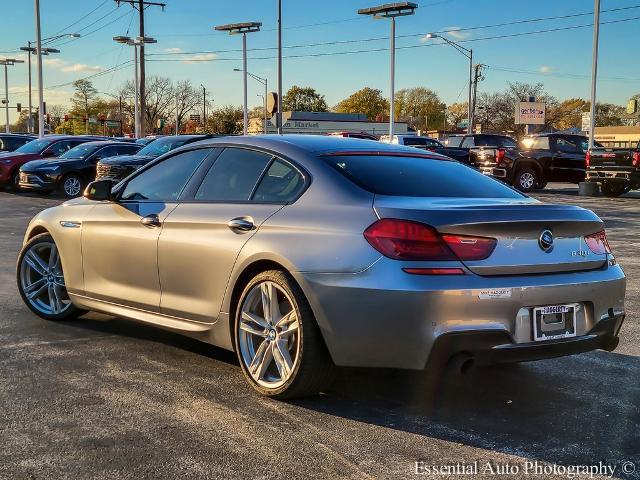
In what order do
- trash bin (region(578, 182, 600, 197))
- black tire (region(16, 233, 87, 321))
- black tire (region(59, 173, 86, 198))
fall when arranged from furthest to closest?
trash bin (region(578, 182, 600, 197))
black tire (region(59, 173, 86, 198))
black tire (region(16, 233, 87, 321))

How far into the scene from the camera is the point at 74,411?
12.6ft

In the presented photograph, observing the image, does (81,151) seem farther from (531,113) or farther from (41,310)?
(531,113)

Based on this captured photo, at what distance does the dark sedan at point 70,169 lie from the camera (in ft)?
65.2

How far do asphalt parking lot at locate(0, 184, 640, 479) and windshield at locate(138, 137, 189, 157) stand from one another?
46.0ft

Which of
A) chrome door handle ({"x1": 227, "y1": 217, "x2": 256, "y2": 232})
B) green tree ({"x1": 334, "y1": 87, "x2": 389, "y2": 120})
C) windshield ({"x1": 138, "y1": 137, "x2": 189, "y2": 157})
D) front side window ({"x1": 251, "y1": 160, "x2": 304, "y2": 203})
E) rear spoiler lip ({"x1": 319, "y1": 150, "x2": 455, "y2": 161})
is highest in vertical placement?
green tree ({"x1": 334, "y1": 87, "x2": 389, "y2": 120})

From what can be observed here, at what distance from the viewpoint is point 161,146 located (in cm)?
1919

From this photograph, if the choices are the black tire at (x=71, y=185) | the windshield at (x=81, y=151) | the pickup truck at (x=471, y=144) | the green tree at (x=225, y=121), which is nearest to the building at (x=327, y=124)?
the green tree at (x=225, y=121)

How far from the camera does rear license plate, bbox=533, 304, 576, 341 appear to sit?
369 cm

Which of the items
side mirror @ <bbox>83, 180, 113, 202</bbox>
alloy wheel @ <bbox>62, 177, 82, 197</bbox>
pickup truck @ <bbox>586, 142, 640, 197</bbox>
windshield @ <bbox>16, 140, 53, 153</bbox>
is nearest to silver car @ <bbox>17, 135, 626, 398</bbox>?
side mirror @ <bbox>83, 180, 113, 202</bbox>

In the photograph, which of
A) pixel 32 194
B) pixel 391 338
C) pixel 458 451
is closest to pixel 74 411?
pixel 391 338

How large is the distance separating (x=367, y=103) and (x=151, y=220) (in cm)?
13839

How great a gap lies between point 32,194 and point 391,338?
790 inches

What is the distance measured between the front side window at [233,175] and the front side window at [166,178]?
0.21 m

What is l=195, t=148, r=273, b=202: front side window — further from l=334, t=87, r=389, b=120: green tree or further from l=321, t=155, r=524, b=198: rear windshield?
l=334, t=87, r=389, b=120: green tree
